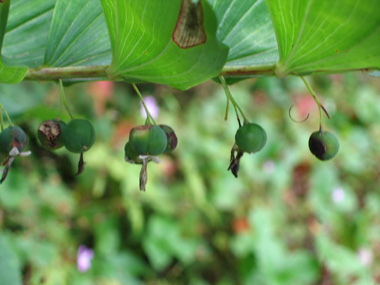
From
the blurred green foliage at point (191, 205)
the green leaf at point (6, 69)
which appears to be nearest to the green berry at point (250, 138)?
the green leaf at point (6, 69)

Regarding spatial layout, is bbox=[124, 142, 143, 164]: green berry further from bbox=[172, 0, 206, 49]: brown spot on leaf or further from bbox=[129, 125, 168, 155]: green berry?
bbox=[172, 0, 206, 49]: brown spot on leaf

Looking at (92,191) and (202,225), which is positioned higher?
(92,191)

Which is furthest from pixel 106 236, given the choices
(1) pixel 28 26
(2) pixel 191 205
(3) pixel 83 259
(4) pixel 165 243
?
(1) pixel 28 26

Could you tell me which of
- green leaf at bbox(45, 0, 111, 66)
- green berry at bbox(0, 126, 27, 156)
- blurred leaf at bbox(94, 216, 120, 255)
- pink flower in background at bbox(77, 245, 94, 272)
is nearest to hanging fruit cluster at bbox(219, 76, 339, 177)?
green leaf at bbox(45, 0, 111, 66)

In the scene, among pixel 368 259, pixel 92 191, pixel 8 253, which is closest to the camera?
pixel 8 253

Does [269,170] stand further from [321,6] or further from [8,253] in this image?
[321,6]

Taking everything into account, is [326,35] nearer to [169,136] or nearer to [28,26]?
[169,136]

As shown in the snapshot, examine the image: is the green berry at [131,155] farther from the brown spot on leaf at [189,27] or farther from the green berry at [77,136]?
the brown spot on leaf at [189,27]

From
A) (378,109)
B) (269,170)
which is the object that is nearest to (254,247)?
(269,170)
